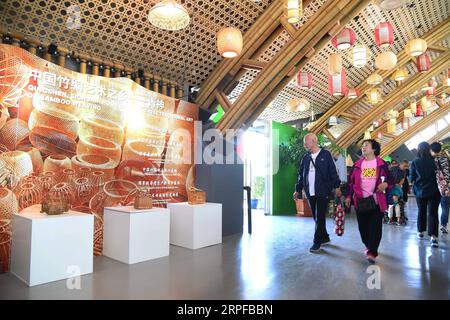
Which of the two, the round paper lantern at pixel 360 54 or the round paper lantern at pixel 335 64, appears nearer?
the round paper lantern at pixel 360 54

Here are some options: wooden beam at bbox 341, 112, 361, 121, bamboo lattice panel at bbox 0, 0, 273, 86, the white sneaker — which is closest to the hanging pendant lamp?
bamboo lattice panel at bbox 0, 0, 273, 86

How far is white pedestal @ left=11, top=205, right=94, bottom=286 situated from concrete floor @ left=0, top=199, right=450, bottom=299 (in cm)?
11

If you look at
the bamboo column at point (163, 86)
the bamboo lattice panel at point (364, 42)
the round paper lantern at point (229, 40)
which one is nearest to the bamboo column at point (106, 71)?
the bamboo column at point (163, 86)

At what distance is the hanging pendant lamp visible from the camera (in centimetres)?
Answer: 307

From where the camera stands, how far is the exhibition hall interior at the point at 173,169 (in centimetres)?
290

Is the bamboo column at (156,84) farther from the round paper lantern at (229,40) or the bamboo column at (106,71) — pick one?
the round paper lantern at (229,40)

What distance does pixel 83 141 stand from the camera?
383cm

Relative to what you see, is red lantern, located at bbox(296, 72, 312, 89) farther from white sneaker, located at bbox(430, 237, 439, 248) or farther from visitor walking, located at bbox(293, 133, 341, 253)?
white sneaker, located at bbox(430, 237, 439, 248)

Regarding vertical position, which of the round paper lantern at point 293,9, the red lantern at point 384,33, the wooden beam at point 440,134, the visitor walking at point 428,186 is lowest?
the visitor walking at point 428,186

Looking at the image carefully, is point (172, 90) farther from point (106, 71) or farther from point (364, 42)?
point (364, 42)

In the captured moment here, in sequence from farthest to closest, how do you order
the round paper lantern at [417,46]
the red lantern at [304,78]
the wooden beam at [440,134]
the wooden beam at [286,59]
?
the wooden beam at [440,134] → the red lantern at [304,78] → the round paper lantern at [417,46] → the wooden beam at [286,59]

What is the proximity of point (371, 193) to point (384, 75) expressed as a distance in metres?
7.02

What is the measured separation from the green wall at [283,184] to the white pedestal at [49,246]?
6.14 meters
